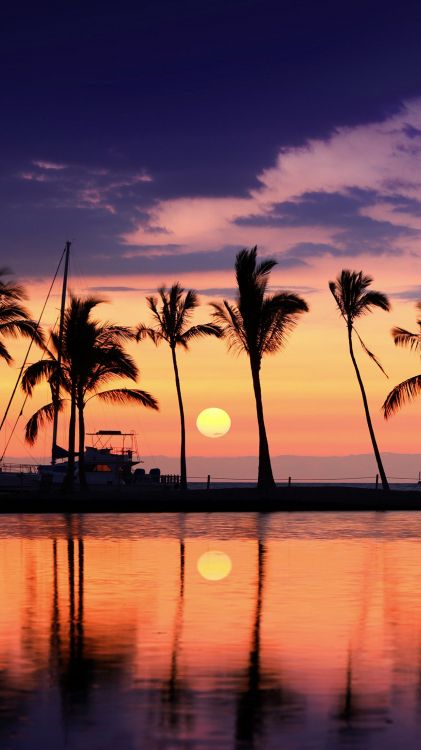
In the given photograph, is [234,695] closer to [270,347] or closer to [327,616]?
[327,616]

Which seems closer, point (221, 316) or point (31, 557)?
point (31, 557)

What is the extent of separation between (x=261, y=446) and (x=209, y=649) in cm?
4624

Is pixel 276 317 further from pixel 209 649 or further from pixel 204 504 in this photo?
pixel 209 649

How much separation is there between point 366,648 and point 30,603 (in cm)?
546

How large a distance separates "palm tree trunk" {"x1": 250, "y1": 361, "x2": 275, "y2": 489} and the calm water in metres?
31.9

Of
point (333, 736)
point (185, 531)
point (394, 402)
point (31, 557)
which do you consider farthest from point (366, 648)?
point (394, 402)

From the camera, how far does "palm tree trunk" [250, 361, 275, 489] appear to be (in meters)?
57.0

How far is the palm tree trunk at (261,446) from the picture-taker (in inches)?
2245

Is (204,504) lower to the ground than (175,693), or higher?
higher

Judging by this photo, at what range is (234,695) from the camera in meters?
8.95

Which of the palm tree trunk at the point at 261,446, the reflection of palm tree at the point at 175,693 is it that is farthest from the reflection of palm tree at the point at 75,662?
the palm tree trunk at the point at 261,446

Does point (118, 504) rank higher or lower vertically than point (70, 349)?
lower

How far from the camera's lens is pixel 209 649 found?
37.2 feet

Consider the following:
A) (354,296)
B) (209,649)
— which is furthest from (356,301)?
(209,649)
